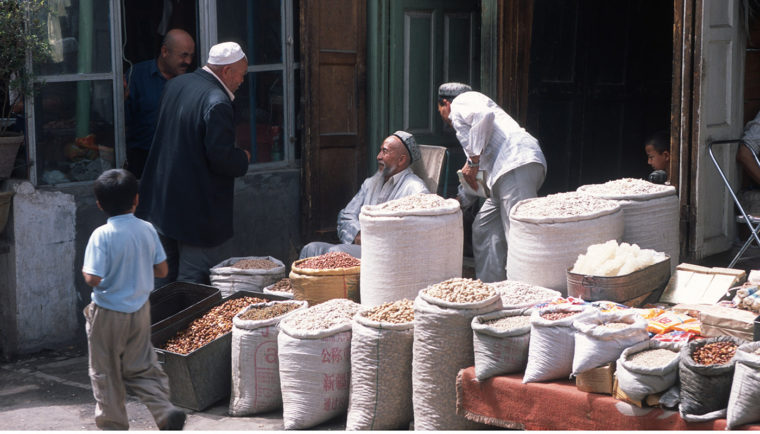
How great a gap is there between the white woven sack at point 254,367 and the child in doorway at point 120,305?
714 mm

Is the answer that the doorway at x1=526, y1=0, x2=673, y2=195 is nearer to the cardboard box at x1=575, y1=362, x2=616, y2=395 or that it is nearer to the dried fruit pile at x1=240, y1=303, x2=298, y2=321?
the dried fruit pile at x1=240, y1=303, x2=298, y2=321

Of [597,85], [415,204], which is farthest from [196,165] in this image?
[597,85]

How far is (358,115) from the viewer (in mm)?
7480

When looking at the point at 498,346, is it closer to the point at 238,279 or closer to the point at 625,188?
the point at 625,188

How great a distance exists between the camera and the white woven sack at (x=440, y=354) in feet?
14.4

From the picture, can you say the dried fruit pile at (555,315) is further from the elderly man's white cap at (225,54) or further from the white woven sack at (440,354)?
the elderly man's white cap at (225,54)

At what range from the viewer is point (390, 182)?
6.43m

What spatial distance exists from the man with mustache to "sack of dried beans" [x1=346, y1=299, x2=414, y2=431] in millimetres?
2720

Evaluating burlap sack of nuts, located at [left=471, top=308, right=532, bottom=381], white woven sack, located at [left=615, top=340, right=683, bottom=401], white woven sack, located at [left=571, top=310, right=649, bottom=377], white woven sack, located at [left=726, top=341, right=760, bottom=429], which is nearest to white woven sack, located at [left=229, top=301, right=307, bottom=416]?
burlap sack of nuts, located at [left=471, top=308, right=532, bottom=381]

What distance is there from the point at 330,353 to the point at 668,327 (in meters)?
1.66

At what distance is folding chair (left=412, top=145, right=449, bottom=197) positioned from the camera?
6551 millimetres

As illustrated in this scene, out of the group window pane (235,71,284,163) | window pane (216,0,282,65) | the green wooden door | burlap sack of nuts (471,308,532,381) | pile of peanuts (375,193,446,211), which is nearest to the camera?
burlap sack of nuts (471,308,532,381)

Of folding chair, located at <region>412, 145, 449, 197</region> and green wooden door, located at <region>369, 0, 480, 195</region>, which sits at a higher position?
green wooden door, located at <region>369, 0, 480, 195</region>

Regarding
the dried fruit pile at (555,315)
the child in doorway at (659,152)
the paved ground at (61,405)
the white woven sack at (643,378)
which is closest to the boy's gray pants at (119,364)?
the paved ground at (61,405)
